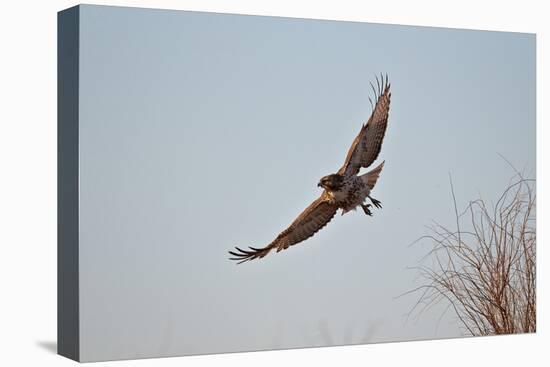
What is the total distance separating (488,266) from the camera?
8.92 metres

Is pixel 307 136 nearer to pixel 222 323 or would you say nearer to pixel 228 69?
pixel 228 69

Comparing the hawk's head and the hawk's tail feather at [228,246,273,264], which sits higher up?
the hawk's head

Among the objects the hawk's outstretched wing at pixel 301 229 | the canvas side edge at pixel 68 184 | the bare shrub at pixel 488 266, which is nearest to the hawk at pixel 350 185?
the hawk's outstretched wing at pixel 301 229

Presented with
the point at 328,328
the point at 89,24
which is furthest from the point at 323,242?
the point at 89,24

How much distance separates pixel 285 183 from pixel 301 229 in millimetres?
326

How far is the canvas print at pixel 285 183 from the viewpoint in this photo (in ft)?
25.1

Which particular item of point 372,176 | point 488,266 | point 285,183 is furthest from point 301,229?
point 488,266

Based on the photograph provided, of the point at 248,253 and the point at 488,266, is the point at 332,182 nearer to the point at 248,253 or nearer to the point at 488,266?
the point at 248,253

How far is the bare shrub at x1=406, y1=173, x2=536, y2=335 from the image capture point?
8.75 metres

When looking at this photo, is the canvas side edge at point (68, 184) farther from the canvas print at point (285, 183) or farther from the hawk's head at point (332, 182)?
the hawk's head at point (332, 182)

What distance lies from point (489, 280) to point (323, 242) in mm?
1388

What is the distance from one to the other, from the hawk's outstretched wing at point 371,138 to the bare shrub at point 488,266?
721 mm

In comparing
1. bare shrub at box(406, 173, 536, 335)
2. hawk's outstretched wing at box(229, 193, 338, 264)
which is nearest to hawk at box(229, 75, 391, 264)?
hawk's outstretched wing at box(229, 193, 338, 264)

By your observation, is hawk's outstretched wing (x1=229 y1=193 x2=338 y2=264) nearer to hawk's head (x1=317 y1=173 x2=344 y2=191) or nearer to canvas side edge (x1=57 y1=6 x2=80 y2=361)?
hawk's head (x1=317 y1=173 x2=344 y2=191)
